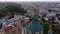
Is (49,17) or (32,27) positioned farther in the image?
(49,17)

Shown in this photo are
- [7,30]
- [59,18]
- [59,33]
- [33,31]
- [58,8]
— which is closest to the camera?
[33,31]

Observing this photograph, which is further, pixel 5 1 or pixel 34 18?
pixel 5 1

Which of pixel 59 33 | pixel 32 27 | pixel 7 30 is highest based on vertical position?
pixel 32 27

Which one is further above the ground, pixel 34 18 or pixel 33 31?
pixel 34 18

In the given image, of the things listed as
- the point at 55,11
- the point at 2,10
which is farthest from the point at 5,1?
the point at 55,11

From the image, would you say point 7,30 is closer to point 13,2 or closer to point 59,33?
point 59,33

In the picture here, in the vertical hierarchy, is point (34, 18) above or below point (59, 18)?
above

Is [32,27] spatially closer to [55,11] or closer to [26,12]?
[26,12]

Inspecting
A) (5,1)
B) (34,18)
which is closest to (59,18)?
(5,1)

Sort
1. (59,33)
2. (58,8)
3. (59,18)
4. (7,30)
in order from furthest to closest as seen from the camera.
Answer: (58,8), (59,18), (59,33), (7,30)
